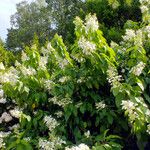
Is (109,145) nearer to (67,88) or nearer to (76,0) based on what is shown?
(67,88)

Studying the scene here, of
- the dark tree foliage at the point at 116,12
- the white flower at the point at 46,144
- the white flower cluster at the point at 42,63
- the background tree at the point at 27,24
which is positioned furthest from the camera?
the background tree at the point at 27,24

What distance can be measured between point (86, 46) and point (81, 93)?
25.8 inches

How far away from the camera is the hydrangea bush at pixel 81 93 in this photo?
4969 millimetres

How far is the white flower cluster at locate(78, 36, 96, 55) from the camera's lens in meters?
5.08

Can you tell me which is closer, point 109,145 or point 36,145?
point 109,145

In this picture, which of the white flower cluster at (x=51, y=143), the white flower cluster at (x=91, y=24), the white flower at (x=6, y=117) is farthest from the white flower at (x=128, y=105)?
the white flower at (x=6, y=117)

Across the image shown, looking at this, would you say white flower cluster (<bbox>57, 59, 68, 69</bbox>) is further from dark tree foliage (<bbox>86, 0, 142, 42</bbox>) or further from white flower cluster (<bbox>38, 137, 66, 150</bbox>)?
dark tree foliage (<bbox>86, 0, 142, 42</bbox>)

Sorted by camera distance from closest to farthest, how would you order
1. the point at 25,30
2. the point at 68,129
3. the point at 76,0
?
the point at 68,129 < the point at 76,0 < the point at 25,30

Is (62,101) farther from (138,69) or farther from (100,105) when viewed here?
(138,69)

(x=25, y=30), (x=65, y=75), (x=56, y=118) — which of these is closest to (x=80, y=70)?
(x=65, y=75)

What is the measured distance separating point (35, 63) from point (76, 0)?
18882 mm

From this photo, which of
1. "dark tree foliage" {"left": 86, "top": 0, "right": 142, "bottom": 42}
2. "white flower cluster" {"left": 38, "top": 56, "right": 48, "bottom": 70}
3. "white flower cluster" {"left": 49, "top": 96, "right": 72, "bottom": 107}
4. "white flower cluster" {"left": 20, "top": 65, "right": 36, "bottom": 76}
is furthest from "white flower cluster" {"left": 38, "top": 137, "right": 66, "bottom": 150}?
"dark tree foliage" {"left": 86, "top": 0, "right": 142, "bottom": 42}

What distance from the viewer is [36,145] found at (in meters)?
4.99

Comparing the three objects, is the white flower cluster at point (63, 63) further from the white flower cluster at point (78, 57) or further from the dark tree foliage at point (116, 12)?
the dark tree foliage at point (116, 12)
